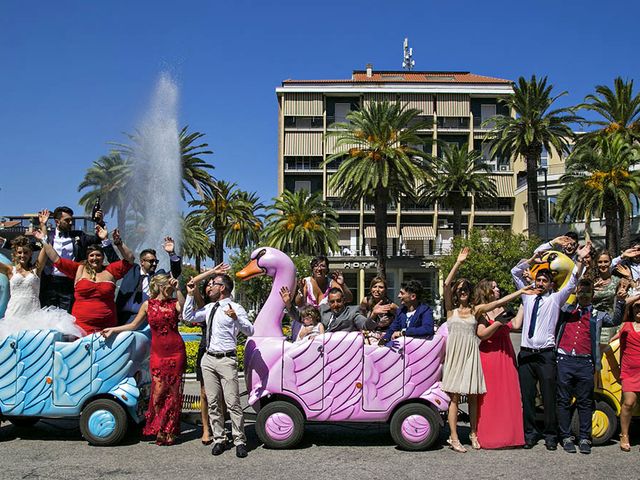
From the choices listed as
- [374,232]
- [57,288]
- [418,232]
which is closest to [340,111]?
[374,232]

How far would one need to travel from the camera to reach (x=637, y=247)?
7.87 m

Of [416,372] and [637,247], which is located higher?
[637,247]

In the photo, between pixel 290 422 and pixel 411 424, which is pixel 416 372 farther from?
pixel 290 422

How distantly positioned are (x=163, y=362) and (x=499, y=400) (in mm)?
3641

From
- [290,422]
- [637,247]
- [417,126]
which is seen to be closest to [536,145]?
[417,126]

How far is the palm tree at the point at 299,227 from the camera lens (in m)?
47.6

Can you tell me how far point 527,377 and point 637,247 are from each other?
87.0 inches

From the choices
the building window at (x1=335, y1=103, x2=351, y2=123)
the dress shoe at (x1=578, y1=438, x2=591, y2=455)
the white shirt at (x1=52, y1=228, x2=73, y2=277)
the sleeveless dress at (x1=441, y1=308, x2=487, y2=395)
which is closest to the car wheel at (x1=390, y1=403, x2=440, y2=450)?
the sleeveless dress at (x1=441, y1=308, x2=487, y2=395)

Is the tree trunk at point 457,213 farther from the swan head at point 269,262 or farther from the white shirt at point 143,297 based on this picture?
the white shirt at point 143,297

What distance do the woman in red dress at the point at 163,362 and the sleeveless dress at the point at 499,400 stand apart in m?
3.31

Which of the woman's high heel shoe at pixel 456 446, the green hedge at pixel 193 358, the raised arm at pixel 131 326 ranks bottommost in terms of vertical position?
the woman's high heel shoe at pixel 456 446

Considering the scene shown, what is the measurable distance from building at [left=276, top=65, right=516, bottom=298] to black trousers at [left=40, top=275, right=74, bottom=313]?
52.9m

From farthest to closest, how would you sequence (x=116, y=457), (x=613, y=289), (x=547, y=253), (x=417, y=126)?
(x=417, y=126)
(x=613, y=289)
(x=547, y=253)
(x=116, y=457)

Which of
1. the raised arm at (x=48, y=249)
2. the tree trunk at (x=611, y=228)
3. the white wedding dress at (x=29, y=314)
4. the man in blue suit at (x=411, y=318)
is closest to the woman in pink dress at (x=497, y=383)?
the man in blue suit at (x=411, y=318)
